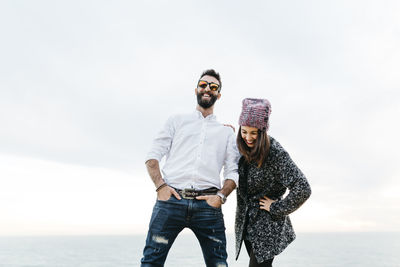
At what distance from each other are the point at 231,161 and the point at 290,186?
2.81 feet

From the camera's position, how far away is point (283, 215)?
13.7 feet

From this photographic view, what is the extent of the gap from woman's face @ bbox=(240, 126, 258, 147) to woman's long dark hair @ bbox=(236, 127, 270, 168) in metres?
0.04

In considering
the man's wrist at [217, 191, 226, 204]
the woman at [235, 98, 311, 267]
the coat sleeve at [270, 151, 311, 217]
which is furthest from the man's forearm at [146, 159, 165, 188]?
the coat sleeve at [270, 151, 311, 217]

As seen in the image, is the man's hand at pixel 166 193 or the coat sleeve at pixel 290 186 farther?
the man's hand at pixel 166 193

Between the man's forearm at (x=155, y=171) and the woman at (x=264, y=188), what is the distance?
105 centimetres

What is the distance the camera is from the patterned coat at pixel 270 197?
4.08m

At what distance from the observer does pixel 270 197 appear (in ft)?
14.2

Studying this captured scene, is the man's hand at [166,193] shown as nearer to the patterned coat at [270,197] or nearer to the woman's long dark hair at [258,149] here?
the patterned coat at [270,197]

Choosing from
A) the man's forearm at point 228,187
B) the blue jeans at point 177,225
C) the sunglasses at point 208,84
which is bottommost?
the blue jeans at point 177,225

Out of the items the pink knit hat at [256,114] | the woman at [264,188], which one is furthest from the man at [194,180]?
the pink knit hat at [256,114]

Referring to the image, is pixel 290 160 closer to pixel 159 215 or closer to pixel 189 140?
pixel 189 140

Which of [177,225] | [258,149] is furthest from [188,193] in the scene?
[258,149]

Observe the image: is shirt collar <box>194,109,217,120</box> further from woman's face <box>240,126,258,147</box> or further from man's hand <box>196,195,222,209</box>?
man's hand <box>196,195,222,209</box>

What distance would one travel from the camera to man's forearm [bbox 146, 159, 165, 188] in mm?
4476
